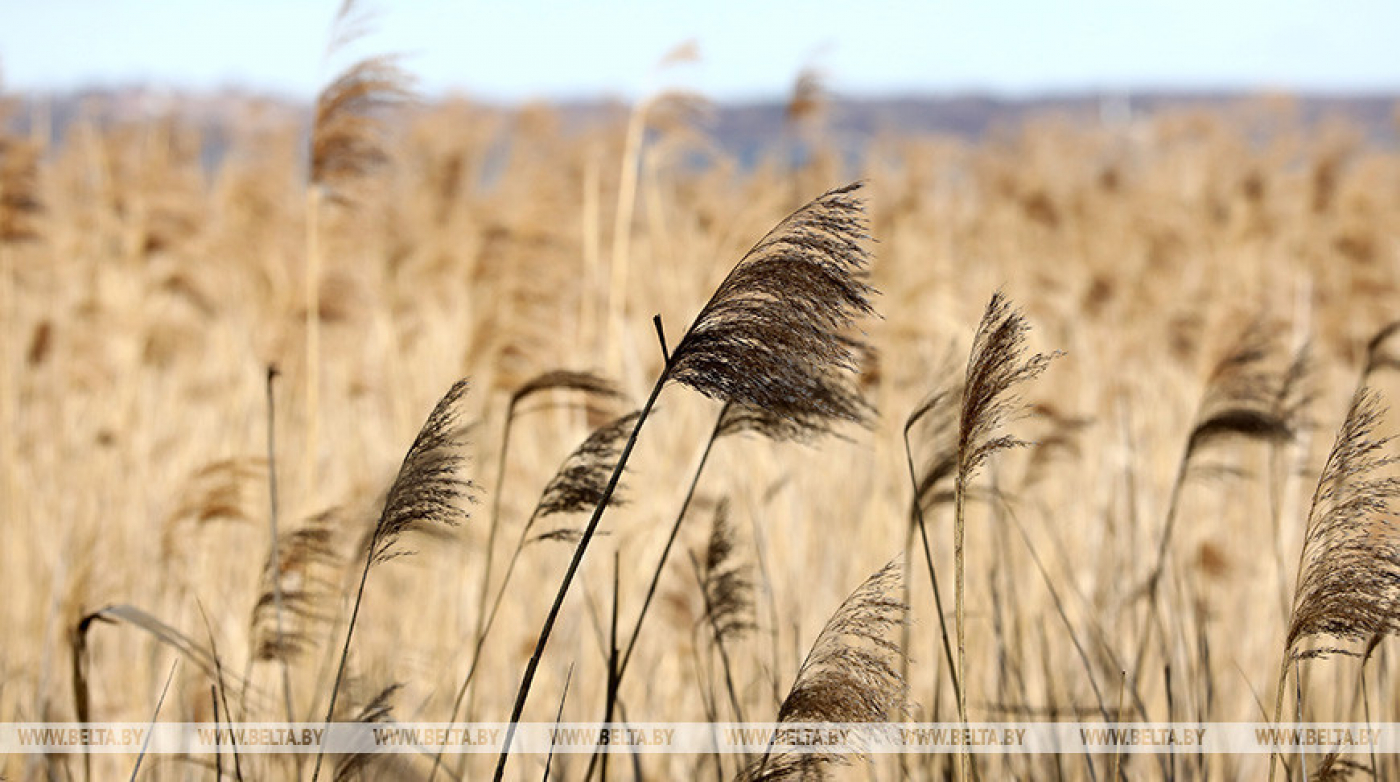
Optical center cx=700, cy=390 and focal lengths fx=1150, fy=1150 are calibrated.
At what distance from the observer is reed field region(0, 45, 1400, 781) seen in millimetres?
1265

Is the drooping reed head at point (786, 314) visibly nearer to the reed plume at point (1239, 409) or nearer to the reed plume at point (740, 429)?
the reed plume at point (740, 429)

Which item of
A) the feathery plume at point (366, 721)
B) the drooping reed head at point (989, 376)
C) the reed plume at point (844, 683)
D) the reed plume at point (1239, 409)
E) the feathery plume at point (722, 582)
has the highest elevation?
the reed plume at point (1239, 409)

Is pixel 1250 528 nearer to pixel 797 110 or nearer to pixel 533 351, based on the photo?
pixel 797 110

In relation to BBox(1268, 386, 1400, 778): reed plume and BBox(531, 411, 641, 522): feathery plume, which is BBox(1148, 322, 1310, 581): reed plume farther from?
BBox(531, 411, 641, 522): feathery plume

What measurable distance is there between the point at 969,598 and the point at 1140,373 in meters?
3.08

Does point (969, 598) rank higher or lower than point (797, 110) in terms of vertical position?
lower

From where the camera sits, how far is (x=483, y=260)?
4965mm

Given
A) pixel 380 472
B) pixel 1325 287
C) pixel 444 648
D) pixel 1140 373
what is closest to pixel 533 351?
pixel 444 648

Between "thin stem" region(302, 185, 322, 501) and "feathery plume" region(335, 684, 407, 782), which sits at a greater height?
"thin stem" region(302, 185, 322, 501)

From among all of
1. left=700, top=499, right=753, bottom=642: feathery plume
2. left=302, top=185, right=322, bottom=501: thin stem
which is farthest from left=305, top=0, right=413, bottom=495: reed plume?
left=700, top=499, right=753, bottom=642: feathery plume

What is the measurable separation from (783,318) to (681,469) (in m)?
3.33

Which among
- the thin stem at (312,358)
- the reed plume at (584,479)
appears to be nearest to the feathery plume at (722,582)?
the reed plume at (584,479)

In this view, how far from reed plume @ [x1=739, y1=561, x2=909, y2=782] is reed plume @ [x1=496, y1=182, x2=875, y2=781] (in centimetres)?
24

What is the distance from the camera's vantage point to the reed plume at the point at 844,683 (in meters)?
1.15
